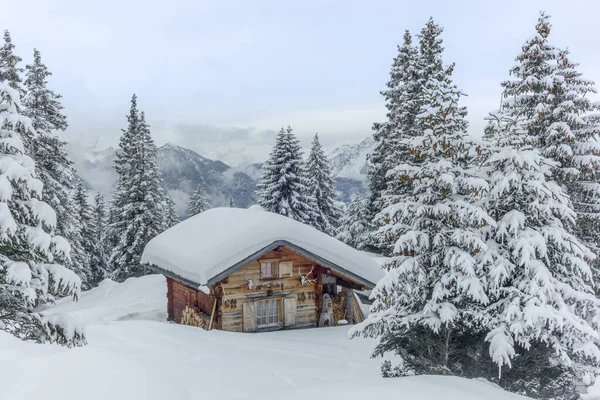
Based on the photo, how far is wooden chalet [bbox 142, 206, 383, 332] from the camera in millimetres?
20000

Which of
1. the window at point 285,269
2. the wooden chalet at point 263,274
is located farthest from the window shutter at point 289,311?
the window at point 285,269

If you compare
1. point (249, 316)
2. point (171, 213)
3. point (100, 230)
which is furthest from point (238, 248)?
point (100, 230)

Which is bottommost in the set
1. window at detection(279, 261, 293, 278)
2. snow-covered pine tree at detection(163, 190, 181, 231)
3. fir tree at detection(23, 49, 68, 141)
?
window at detection(279, 261, 293, 278)

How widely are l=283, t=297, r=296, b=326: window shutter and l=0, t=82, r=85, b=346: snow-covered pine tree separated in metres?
12.4

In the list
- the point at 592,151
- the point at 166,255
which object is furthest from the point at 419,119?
the point at 166,255

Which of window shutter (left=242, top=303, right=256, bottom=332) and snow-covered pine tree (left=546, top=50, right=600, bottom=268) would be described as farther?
window shutter (left=242, top=303, right=256, bottom=332)

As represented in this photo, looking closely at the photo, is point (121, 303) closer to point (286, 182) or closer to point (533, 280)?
point (286, 182)

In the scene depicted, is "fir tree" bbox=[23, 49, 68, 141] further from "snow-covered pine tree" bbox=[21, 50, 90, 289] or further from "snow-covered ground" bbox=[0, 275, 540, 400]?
"snow-covered ground" bbox=[0, 275, 540, 400]

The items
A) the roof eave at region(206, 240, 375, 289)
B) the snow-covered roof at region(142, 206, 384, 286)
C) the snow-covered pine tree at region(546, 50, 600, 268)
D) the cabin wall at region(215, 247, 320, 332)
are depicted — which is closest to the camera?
the snow-covered pine tree at region(546, 50, 600, 268)

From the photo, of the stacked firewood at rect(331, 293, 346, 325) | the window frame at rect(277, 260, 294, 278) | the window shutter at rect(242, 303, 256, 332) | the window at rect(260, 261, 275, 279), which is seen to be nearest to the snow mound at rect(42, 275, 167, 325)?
the window shutter at rect(242, 303, 256, 332)

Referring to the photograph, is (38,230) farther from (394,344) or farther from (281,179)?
(281,179)

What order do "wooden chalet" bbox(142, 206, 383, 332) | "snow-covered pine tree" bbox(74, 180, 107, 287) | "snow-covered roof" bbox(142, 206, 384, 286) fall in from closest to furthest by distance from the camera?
"snow-covered roof" bbox(142, 206, 384, 286), "wooden chalet" bbox(142, 206, 383, 332), "snow-covered pine tree" bbox(74, 180, 107, 287)

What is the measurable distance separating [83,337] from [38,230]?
244 cm

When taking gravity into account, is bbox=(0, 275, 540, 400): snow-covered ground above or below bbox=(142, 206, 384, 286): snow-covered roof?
below
